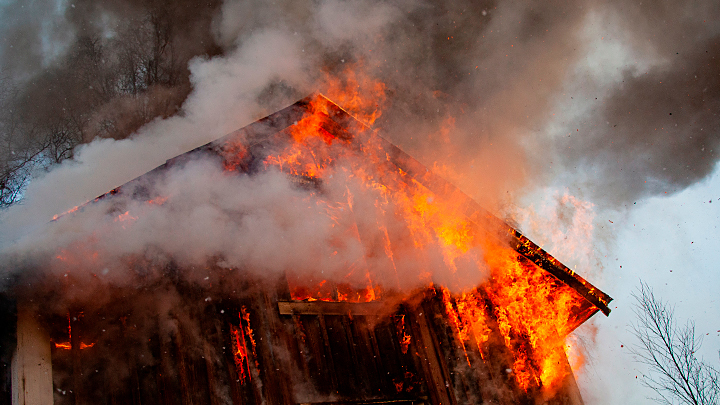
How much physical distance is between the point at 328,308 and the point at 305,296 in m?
0.38

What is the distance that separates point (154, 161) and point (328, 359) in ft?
15.4

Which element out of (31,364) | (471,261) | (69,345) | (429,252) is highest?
(429,252)

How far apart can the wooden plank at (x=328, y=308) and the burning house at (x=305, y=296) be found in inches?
0.6

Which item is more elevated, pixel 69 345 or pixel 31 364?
pixel 69 345

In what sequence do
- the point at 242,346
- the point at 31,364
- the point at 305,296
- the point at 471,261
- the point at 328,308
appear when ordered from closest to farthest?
the point at 31,364
the point at 242,346
the point at 328,308
the point at 305,296
the point at 471,261

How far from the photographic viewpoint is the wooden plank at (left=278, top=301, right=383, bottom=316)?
4.45 meters

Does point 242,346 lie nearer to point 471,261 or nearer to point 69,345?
point 69,345

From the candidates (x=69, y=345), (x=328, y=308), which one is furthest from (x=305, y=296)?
(x=69, y=345)

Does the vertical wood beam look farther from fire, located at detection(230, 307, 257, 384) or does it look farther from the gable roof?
the gable roof

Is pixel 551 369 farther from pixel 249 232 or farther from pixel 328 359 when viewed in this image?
pixel 249 232

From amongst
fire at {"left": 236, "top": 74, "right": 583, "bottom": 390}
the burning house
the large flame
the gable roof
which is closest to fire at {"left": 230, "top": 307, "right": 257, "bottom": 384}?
the burning house

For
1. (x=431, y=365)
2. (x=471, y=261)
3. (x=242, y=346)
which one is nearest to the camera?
(x=242, y=346)

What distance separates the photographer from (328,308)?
4.69 m

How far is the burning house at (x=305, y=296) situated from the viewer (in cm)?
376
